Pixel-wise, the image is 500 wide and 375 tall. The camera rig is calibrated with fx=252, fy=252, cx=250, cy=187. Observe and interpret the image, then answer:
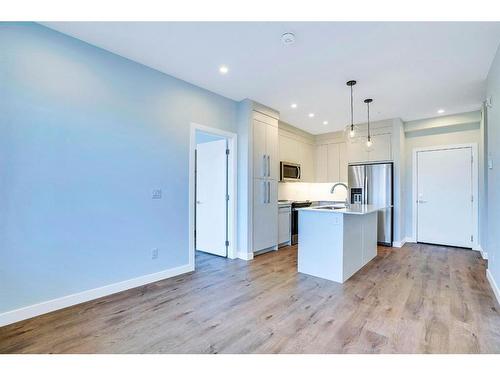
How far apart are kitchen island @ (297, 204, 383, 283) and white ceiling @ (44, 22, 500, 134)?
1803 mm

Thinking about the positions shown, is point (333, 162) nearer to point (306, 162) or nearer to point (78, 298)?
point (306, 162)

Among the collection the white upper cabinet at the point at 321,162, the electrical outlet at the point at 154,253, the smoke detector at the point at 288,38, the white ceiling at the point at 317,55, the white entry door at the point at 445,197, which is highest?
the white ceiling at the point at 317,55

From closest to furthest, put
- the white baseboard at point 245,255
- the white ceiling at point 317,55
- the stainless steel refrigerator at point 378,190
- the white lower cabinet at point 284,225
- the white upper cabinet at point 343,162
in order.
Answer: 1. the white ceiling at point 317,55
2. the white baseboard at point 245,255
3. the white lower cabinet at point 284,225
4. the stainless steel refrigerator at point 378,190
5. the white upper cabinet at point 343,162

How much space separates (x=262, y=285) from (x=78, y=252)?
205 cm

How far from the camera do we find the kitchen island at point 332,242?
318 centimetres

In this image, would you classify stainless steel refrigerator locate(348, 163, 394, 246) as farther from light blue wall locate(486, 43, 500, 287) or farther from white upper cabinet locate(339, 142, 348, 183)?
light blue wall locate(486, 43, 500, 287)

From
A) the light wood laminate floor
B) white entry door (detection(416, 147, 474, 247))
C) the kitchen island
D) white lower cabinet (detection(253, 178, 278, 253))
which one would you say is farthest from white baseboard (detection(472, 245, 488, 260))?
white lower cabinet (detection(253, 178, 278, 253))

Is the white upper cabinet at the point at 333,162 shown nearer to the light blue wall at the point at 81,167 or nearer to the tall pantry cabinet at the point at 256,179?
the tall pantry cabinet at the point at 256,179

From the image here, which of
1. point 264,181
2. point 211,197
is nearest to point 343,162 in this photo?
point 264,181

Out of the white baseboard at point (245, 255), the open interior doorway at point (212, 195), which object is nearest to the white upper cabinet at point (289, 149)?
the open interior doorway at point (212, 195)

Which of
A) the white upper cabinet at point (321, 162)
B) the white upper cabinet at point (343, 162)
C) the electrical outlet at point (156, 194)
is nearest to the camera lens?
the electrical outlet at point (156, 194)

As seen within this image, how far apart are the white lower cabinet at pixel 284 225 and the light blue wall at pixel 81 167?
2.13 m

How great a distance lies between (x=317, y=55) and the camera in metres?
2.82
